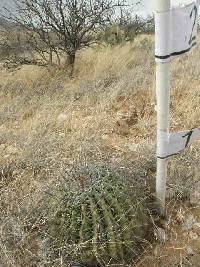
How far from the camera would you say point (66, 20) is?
7.39 meters

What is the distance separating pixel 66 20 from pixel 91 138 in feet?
11.7

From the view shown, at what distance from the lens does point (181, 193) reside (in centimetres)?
322

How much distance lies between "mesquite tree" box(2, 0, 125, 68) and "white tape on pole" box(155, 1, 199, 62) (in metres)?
4.91

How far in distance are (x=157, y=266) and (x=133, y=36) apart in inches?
313

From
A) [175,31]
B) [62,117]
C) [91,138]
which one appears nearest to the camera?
[175,31]

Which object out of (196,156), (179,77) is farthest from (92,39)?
(196,156)

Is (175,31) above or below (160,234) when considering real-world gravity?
above

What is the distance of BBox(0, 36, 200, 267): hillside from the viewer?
9.68 feet

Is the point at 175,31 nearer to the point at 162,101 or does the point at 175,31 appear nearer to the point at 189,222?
the point at 162,101

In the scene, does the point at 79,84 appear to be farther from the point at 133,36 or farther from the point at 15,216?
the point at 133,36

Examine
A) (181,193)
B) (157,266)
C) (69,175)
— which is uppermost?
(69,175)

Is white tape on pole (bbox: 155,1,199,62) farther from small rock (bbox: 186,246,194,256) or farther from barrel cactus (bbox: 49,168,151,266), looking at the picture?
small rock (bbox: 186,246,194,256)

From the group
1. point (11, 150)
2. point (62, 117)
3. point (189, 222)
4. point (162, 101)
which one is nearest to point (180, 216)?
point (189, 222)

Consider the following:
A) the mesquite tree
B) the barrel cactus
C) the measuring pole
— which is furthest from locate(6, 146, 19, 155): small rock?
the mesquite tree
